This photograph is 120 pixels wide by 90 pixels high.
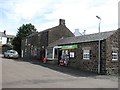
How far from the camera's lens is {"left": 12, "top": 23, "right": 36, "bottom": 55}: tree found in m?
62.9

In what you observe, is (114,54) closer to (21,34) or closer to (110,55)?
(110,55)

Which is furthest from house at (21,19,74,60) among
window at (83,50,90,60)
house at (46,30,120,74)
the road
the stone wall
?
the road

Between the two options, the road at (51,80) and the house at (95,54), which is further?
the house at (95,54)

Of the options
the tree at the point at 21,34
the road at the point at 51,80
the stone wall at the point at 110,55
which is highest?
the tree at the point at 21,34

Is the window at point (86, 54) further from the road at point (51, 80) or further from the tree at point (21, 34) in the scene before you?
the tree at point (21, 34)

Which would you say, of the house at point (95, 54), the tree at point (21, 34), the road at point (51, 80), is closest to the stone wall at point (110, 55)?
the house at point (95, 54)

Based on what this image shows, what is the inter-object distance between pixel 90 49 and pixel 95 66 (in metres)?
2.30

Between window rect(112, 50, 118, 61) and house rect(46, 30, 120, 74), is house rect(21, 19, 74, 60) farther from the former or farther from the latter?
window rect(112, 50, 118, 61)

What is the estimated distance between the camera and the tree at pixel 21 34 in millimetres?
62906

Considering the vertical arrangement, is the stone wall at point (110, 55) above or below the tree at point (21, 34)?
below

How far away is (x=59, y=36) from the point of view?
143ft

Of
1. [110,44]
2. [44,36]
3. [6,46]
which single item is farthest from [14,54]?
[6,46]

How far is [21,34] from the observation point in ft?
214

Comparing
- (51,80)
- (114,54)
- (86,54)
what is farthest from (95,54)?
(51,80)
